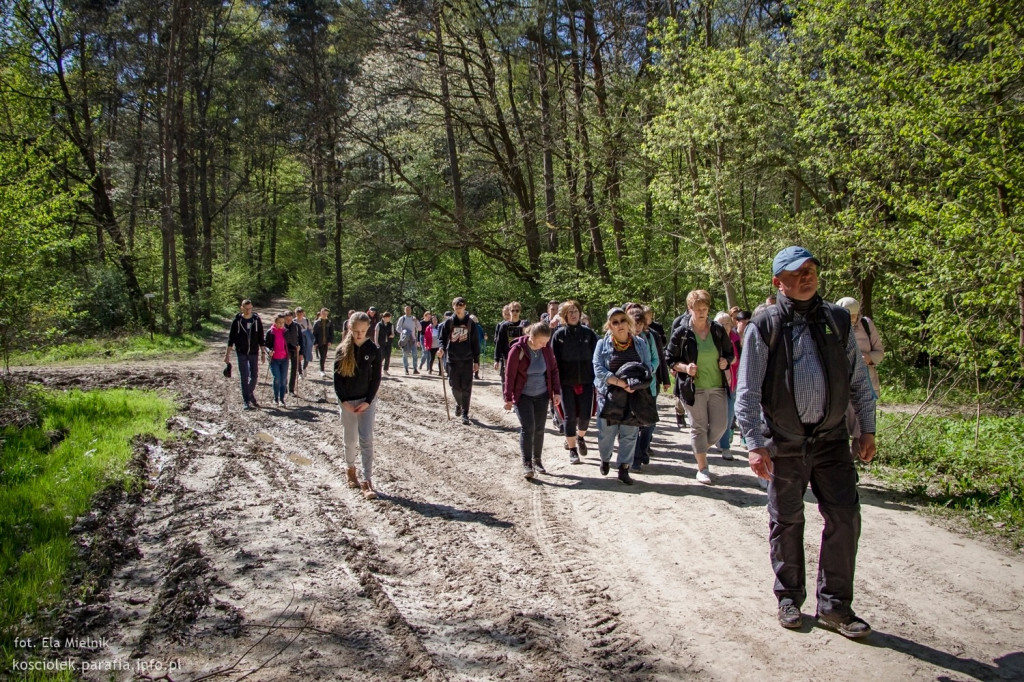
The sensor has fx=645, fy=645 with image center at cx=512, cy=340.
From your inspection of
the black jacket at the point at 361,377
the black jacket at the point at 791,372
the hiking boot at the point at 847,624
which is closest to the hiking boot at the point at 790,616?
the hiking boot at the point at 847,624

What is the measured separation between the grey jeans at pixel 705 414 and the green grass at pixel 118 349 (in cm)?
1994

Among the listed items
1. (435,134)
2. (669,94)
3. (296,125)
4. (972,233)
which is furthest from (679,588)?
(296,125)

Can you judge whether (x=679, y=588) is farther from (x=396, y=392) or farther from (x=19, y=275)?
(x=19, y=275)

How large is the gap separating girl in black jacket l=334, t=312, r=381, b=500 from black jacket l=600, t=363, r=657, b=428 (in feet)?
8.58

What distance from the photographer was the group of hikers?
3740mm

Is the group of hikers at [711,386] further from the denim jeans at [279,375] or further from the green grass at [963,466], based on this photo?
the green grass at [963,466]

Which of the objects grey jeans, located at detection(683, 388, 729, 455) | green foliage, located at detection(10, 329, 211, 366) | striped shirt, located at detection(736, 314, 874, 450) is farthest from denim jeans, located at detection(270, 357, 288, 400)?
striped shirt, located at detection(736, 314, 874, 450)

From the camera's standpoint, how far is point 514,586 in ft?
15.6

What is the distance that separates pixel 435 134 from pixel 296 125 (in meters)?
7.20

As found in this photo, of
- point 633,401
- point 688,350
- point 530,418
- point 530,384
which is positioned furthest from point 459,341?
point 688,350

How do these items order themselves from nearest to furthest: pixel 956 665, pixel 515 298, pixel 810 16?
pixel 956 665, pixel 810 16, pixel 515 298

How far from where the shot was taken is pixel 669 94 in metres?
16.6

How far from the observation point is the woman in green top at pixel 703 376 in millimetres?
7098

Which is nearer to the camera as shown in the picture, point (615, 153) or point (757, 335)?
point (757, 335)
